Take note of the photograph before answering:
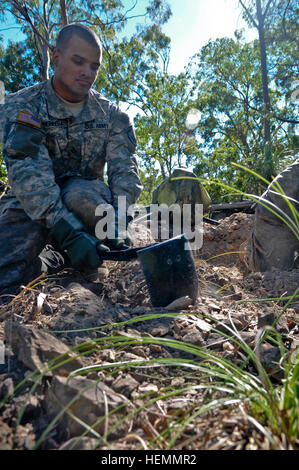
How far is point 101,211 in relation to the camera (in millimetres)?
2189

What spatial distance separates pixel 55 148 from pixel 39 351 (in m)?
1.75

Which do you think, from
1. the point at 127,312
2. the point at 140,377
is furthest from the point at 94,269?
the point at 140,377

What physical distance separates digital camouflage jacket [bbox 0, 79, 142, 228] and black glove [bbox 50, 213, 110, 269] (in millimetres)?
81

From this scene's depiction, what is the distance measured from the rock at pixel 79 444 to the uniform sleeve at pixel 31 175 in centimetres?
146

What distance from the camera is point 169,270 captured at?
4.63ft

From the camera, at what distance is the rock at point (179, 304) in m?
1.37

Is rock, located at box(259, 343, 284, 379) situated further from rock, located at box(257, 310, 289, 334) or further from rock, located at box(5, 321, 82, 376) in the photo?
rock, located at box(5, 321, 82, 376)

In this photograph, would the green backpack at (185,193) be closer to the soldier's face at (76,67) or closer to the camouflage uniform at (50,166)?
the camouflage uniform at (50,166)

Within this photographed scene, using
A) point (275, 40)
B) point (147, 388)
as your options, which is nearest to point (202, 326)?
point (147, 388)

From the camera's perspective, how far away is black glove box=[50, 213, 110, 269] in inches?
71.3

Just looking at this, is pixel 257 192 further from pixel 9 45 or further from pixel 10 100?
pixel 9 45

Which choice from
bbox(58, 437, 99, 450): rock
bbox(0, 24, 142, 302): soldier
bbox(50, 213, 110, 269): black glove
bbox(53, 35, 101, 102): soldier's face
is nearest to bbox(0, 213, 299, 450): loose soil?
bbox(58, 437, 99, 450): rock

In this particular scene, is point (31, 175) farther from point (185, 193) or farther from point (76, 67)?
point (185, 193)

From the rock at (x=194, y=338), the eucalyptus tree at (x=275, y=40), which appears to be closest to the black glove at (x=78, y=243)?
the rock at (x=194, y=338)
